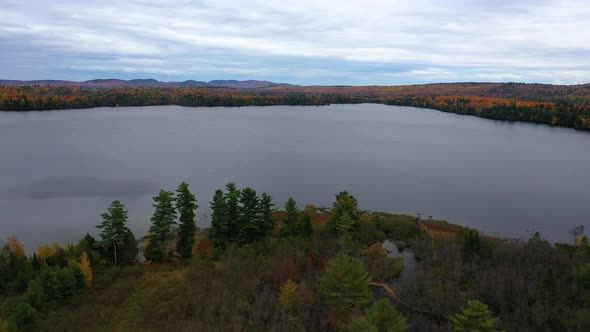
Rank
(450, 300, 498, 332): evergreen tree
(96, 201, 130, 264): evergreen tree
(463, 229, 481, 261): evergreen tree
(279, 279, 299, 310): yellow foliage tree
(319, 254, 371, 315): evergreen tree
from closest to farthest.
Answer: (450, 300, 498, 332): evergreen tree, (319, 254, 371, 315): evergreen tree, (279, 279, 299, 310): yellow foliage tree, (96, 201, 130, 264): evergreen tree, (463, 229, 481, 261): evergreen tree

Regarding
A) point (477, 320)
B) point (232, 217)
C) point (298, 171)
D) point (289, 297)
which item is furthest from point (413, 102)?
point (477, 320)

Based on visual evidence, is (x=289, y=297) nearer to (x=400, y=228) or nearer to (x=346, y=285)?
(x=346, y=285)

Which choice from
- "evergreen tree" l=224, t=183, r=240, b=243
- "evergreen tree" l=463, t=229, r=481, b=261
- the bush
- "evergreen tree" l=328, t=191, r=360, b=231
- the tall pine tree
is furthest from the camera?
the bush

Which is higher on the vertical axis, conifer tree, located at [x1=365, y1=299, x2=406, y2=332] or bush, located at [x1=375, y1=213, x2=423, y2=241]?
conifer tree, located at [x1=365, y1=299, x2=406, y2=332]

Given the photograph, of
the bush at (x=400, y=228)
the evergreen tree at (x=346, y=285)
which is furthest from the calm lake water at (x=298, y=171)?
the evergreen tree at (x=346, y=285)

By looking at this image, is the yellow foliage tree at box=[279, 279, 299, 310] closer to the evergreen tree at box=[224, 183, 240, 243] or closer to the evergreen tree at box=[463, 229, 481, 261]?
the evergreen tree at box=[224, 183, 240, 243]

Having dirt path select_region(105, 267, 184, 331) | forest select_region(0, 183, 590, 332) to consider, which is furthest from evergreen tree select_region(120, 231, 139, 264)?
dirt path select_region(105, 267, 184, 331)
